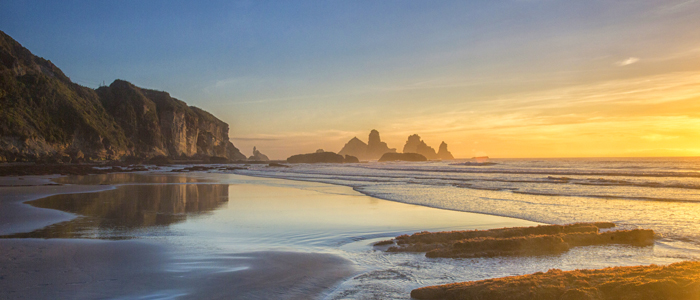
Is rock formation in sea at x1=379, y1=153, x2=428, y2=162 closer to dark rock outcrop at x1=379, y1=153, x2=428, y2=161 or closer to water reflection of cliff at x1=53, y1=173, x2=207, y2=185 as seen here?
dark rock outcrop at x1=379, y1=153, x2=428, y2=161

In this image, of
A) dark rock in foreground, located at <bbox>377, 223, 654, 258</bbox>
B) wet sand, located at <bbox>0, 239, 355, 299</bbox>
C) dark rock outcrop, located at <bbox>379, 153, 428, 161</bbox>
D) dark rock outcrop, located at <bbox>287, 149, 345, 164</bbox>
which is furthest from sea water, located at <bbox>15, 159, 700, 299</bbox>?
dark rock outcrop, located at <bbox>379, 153, 428, 161</bbox>

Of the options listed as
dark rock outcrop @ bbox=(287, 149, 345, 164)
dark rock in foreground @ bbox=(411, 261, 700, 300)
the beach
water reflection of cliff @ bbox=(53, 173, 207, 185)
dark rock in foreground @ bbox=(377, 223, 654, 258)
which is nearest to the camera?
dark rock in foreground @ bbox=(411, 261, 700, 300)

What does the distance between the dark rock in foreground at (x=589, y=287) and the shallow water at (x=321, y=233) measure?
0.73 metres

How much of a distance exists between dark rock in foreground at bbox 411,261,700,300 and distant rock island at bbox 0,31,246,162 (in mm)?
48945

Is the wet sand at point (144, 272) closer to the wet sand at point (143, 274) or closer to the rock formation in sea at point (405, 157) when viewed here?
the wet sand at point (143, 274)

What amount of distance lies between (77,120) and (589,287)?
236 feet

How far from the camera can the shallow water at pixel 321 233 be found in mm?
4914

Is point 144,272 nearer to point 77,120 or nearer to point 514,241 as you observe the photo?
point 514,241

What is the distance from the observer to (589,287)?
142 inches

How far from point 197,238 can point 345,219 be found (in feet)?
13.6

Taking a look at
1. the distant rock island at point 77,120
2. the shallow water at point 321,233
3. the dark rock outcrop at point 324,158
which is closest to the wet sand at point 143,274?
the shallow water at point 321,233

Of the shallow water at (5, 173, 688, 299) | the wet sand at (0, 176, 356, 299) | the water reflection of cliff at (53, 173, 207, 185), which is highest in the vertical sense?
the water reflection of cliff at (53, 173, 207, 185)

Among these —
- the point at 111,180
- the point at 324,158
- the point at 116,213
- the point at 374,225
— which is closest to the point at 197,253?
the point at 374,225

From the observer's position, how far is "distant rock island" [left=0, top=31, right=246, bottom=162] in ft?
135
